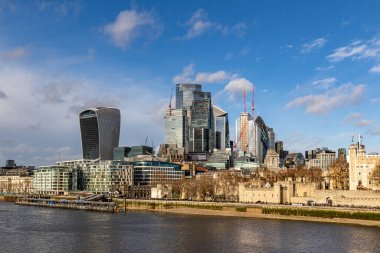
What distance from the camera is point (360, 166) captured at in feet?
445

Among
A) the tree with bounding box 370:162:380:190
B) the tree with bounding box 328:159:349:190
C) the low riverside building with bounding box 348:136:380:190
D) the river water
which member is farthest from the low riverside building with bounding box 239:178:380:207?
the river water

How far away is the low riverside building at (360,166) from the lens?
133125 mm

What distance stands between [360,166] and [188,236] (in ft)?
230

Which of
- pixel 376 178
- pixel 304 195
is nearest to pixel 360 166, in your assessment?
pixel 376 178

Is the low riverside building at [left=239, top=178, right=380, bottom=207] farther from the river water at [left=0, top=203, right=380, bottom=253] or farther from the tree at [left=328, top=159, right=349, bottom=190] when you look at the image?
the river water at [left=0, top=203, right=380, bottom=253]

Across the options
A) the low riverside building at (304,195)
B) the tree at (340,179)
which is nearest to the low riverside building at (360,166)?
the low riverside building at (304,195)

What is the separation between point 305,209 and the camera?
113125 millimetres

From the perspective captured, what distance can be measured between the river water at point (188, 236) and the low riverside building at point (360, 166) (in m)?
37.3

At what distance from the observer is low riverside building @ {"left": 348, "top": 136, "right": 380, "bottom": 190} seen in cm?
13312

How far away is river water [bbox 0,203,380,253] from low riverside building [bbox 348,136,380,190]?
122 feet

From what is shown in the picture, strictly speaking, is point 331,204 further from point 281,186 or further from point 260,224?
point 260,224

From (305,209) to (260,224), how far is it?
16001mm

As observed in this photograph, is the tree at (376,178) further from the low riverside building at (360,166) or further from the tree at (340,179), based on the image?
the tree at (340,179)

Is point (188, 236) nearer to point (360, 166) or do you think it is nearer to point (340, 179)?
point (360, 166)
